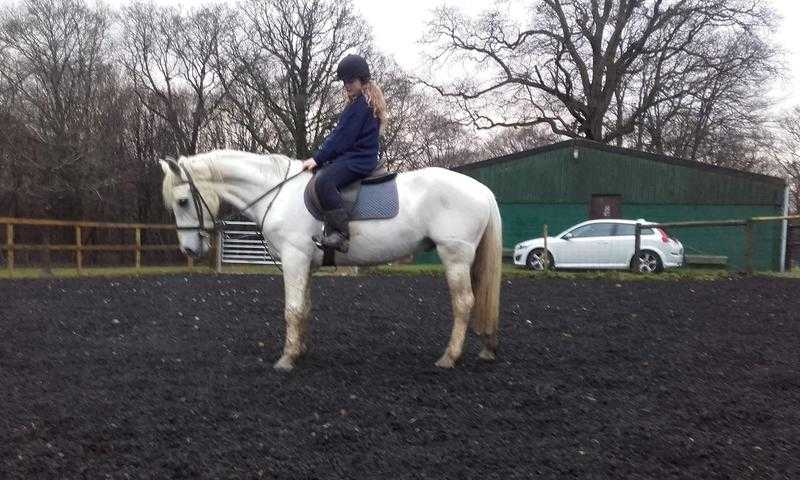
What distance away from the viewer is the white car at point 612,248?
1558 centimetres

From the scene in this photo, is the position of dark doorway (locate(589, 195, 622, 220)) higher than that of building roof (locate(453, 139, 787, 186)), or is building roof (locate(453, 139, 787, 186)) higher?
building roof (locate(453, 139, 787, 186))

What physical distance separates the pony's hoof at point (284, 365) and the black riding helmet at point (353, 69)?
2358 mm

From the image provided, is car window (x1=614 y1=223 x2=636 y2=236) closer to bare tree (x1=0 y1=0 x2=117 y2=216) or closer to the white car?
the white car

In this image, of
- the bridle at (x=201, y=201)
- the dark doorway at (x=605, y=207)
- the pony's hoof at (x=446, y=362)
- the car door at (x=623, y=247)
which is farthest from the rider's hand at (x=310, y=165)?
the dark doorway at (x=605, y=207)

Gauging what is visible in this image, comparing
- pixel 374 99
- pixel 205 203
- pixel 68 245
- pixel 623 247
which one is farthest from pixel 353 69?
pixel 68 245

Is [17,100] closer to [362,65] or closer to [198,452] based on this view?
[362,65]

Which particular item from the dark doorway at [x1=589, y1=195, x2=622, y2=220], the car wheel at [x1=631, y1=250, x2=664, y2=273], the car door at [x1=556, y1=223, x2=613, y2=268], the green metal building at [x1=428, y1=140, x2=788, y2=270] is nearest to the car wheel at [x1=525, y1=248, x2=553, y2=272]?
the car door at [x1=556, y1=223, x2=613, y2=268]

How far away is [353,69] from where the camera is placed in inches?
192

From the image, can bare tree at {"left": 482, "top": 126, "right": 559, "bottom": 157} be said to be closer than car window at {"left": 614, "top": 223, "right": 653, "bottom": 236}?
No

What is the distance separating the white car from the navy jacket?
1162cm

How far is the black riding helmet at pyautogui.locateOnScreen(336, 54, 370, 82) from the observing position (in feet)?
16.0

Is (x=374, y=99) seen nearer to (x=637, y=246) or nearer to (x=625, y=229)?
(x=637, y=246)

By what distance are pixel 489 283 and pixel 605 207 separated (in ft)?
63.4

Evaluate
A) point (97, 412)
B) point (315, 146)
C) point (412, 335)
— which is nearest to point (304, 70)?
point (315, 146)
